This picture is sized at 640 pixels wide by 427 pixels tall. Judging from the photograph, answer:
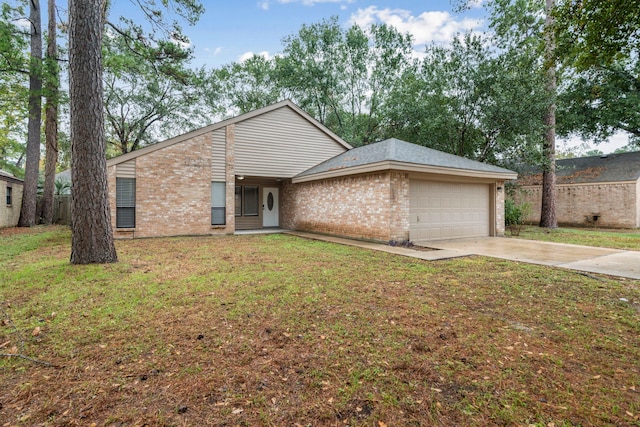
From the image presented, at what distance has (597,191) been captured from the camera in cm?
1722

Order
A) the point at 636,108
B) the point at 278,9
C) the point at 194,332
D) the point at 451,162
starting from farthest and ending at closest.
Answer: the point at 636,108
the point at 278,9
the point at 451,162
the point at 194,332

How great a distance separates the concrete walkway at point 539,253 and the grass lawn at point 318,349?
3.23ft

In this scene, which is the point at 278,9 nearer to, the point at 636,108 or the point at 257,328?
the point at 257,328

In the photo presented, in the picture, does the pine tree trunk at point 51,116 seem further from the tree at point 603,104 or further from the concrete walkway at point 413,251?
the tree at point 603,104

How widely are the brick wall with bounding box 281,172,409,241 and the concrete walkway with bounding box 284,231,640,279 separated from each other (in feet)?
2.11

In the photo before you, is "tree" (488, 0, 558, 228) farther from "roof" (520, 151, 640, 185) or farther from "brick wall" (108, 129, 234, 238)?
"brick wall" (108, 129, 234, 238)

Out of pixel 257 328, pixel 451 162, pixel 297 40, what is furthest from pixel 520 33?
pixel 257 328

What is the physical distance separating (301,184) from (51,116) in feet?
40.8

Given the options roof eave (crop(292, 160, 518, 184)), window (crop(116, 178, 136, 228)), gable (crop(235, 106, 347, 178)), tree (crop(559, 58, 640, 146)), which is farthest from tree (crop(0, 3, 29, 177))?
tree (crop(559, 58, 640, 146))

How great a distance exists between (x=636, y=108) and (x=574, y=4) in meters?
17.2

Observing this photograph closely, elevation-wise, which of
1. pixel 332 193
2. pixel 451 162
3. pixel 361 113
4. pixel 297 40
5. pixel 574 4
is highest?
pixel 297 40

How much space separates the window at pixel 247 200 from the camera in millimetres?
14945

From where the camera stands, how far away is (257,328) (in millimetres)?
3301

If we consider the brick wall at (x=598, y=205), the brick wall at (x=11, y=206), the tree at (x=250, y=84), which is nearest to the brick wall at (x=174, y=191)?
the brick wall at (x=11, y=206)
